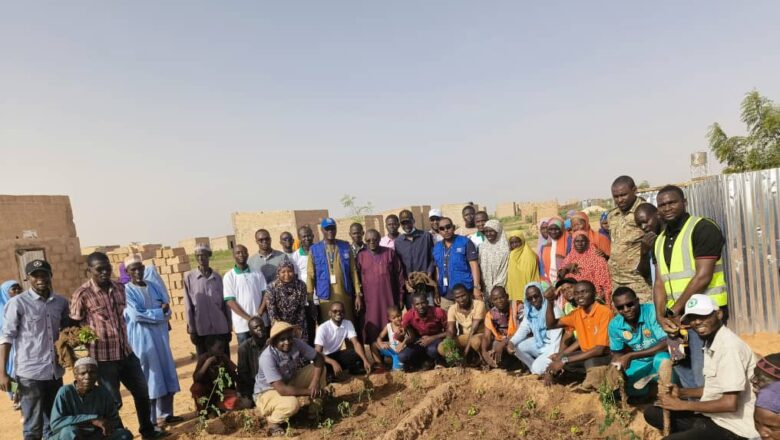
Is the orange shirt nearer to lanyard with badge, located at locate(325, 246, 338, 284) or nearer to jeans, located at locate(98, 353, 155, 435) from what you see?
lanyard with badge, located at locate(325, 246, 338, 284)

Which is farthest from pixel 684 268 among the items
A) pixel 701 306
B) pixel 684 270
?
pixel 701 306

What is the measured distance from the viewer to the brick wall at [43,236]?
1107 cm

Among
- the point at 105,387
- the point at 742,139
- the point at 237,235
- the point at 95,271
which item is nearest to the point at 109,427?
the point at 105,387

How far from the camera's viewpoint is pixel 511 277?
5.63 meters

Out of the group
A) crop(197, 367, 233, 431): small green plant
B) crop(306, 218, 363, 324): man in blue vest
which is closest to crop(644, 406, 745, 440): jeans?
crop(306, 218, 363, 324): man in blue vest

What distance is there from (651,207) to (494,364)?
2.40 meters

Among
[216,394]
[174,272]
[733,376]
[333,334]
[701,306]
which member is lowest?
[216,394]

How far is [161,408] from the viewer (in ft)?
16.1

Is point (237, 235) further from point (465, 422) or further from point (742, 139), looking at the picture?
point (742, 139)

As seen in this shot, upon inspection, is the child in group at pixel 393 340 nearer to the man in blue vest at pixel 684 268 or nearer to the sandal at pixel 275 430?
the sandal at pixel 275 430

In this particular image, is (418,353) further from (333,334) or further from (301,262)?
(301,262)

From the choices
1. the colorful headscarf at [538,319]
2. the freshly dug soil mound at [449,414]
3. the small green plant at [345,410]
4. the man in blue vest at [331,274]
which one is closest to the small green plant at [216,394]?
the freshly dug soil mound at [449,414]

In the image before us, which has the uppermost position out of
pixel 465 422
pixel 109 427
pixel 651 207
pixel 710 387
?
pixel 651 207

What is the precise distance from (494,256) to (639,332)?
7.04ft
